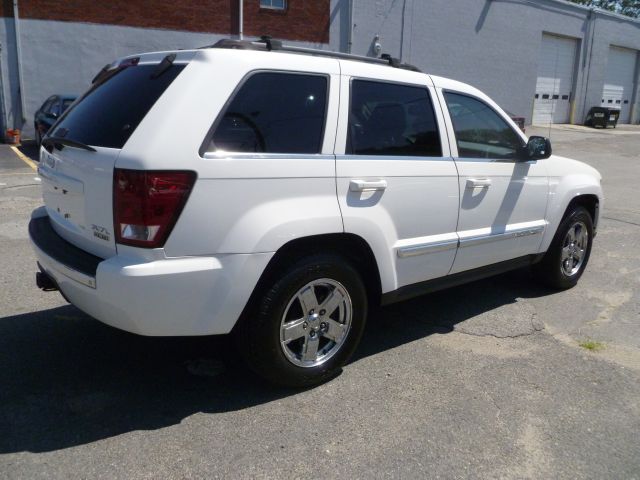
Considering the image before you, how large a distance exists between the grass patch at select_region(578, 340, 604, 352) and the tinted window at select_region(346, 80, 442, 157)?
177 centimetres

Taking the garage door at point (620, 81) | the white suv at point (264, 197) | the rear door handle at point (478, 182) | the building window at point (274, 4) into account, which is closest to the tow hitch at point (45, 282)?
the white suv at point (264, 197)

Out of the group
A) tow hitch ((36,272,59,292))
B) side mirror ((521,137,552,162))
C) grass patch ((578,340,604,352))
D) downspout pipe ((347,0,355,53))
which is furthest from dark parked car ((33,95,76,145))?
grass patch ((578,340,604,352))

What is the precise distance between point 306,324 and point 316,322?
78mm

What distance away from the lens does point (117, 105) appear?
3.26 meters

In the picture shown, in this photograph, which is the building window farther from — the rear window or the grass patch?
the grass patch

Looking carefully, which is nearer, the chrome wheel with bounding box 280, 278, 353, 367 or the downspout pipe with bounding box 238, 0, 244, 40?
the chrome wheel with bounding box 280, 278, 353, 367

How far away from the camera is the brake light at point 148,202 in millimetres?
2803

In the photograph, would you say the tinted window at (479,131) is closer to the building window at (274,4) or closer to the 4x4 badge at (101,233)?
the 4x4 badge at (101,233)

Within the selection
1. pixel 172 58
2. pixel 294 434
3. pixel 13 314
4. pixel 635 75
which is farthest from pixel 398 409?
pixel 635 75

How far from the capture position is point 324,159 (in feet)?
11.0

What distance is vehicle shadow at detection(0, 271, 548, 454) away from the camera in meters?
3.08

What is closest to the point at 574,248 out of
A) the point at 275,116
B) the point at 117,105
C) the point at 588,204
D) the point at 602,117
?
the point at 588,204

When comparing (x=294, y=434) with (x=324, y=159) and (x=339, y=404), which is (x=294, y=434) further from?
(x=324, y=159)

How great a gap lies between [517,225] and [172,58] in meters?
2.92
